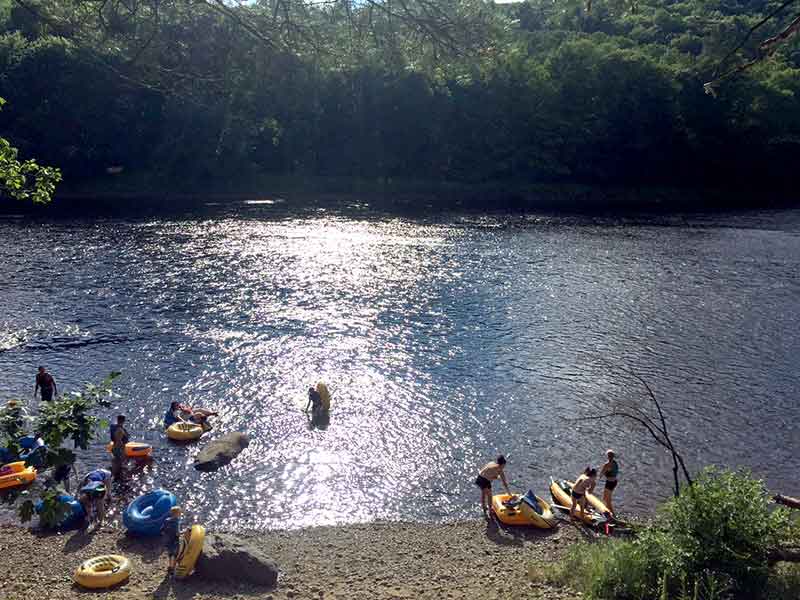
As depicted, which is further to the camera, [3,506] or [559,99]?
[559,99]

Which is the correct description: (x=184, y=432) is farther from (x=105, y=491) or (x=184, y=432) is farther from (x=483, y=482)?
(x=483, y=482)

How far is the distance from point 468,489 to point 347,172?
58.7m

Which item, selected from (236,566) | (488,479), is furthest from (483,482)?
(236,566)

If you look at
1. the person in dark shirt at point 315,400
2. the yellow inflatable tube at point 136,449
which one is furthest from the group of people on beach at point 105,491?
the person in dark shirt at point 315,400

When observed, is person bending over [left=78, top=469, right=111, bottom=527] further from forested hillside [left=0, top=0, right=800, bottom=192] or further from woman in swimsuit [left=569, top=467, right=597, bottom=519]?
forested hillside [left=0, top=0, right=800, bottom=192]

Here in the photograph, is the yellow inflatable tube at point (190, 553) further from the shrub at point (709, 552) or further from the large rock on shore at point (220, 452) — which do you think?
the shrub at point (709, 552)

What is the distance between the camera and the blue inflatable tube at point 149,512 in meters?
15.1

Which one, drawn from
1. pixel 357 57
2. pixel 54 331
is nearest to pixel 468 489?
pixel 357 57


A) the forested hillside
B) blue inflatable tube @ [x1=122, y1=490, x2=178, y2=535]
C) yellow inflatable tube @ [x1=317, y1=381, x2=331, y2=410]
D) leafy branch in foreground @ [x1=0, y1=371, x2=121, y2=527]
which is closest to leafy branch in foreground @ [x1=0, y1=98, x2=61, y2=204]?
leafy branch in foreground @ [x1=0, y1=371, x2=121, y2=527]

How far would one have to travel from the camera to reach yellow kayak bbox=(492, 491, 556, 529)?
16172 mm

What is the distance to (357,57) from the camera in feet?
36.8

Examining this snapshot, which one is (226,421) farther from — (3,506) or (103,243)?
(103,243)

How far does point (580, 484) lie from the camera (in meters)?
16.4

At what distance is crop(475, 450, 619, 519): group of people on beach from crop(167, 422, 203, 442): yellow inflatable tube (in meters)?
8.23
